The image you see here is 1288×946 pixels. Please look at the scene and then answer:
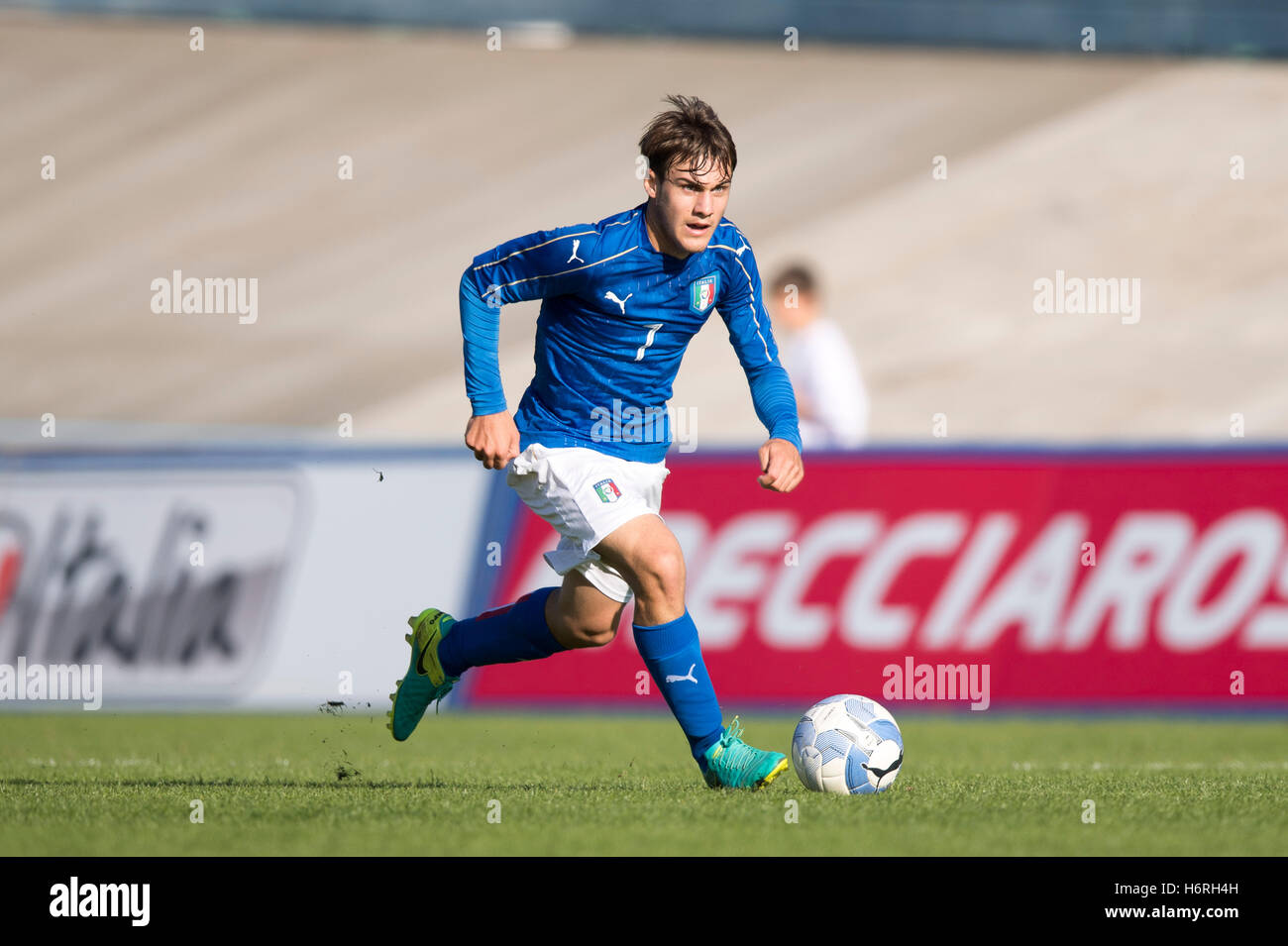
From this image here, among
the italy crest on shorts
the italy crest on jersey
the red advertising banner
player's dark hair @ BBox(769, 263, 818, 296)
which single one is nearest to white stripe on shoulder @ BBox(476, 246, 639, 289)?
the italy crest on jersey

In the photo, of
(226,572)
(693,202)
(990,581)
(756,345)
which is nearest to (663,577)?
(756,345)

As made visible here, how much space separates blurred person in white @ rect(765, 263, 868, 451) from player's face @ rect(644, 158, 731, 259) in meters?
4.95

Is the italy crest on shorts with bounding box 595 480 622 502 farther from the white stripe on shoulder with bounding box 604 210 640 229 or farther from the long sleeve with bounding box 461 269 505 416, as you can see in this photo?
the white stripe on shoulder with bounding box 604 210 640 229

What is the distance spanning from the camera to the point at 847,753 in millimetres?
5535

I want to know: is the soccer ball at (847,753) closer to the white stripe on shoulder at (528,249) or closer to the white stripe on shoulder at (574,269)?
the white stripe on shoulder at (574,269)

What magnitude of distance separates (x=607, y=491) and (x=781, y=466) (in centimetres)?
55

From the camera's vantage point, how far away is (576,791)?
5.66 meters

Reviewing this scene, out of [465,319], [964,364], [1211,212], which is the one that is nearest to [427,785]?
[465,319]

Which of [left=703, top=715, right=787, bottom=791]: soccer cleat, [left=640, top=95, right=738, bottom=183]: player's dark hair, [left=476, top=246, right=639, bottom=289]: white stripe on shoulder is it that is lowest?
[left=703, top=715, right=787, bottom=791]: soccer cleat

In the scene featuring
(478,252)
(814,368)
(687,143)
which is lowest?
(687,143)

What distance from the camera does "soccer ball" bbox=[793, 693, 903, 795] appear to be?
5.53 metres

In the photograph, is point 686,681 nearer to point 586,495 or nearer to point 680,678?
point 680,678

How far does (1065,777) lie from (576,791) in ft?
6.08

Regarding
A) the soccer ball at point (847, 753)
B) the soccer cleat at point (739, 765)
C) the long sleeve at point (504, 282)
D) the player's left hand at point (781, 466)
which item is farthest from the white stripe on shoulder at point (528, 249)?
the soccer ball at point (847, 753)
